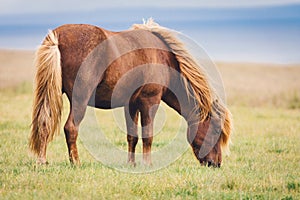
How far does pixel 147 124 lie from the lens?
300 inches

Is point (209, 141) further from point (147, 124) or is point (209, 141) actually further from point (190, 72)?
point (190, 72)

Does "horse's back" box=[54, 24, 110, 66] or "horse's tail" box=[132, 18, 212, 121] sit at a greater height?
"horse's back" box=[54, 24, 110, 66]

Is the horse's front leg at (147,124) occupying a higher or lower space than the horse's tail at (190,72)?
lower

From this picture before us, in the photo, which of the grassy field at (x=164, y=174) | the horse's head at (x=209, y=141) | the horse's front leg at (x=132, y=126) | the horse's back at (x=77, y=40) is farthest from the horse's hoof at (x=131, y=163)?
the horse's back at (x=77, y=40)

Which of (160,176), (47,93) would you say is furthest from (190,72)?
(47,93)

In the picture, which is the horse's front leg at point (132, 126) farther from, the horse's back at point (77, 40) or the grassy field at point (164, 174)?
the horse's back at point (77, 40)

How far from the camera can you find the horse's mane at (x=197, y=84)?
25.6ft

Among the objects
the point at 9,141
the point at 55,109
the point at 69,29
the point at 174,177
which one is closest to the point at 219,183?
the point at 174,177

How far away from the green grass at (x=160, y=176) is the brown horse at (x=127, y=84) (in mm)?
501

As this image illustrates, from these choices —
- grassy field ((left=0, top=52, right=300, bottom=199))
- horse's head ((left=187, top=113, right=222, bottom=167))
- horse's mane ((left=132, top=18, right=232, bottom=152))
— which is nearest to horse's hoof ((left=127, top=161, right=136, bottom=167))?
grassy field ((left=0, top=52, right=300, bottom=199))

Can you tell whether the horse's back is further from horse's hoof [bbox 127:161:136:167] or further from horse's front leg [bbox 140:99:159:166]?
horse's hoof [bbox 127:161:136:167]

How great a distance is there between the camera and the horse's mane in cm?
779

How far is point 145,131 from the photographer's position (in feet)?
25.1

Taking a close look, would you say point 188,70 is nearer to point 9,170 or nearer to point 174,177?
point 174,177
